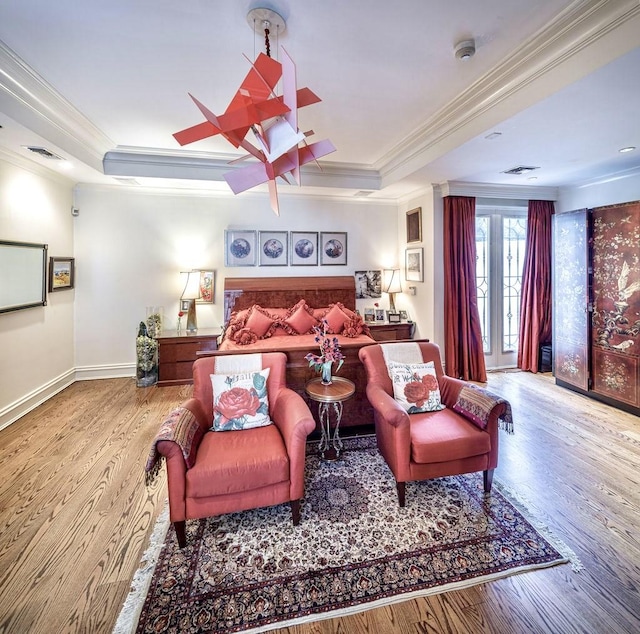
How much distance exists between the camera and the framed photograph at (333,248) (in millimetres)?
5543

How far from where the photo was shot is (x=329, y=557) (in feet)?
6.09

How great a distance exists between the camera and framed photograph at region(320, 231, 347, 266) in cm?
554

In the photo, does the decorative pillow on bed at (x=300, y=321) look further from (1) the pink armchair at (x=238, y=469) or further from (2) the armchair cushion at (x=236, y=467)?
(2) the armchair cushion at (x=236, y=467)

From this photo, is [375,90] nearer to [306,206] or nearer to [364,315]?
[306,206]

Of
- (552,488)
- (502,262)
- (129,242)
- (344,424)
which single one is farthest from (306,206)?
(552,488)

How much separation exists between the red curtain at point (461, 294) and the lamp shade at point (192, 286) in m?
3.50

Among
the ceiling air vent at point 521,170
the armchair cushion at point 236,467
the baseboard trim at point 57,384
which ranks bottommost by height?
the baseboard trim at point 57,384

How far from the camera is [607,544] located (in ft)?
6.33

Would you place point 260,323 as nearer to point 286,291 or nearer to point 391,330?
point 286,291

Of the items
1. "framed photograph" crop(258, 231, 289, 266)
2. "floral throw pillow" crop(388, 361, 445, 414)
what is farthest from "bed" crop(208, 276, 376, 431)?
"floral throw pillow" crop(388, 361, 445, 414)

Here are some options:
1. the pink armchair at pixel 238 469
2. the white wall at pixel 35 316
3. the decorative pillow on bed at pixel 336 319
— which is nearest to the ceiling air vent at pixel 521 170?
the decorative pillow on bed at pixel 336 319

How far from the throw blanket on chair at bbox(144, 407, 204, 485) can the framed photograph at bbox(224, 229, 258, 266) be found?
11.2 ft

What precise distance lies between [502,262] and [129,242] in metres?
5.54

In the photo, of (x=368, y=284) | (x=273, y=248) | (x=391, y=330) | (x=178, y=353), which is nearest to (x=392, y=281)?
(x=368, y=284)
